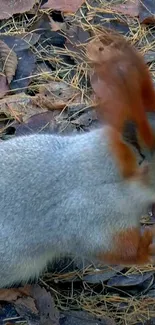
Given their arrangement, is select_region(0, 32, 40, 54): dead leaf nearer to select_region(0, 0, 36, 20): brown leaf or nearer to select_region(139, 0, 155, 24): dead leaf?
select_region(0, 0, 36, 20): brown leaf

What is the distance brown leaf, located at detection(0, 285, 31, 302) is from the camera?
3.49m

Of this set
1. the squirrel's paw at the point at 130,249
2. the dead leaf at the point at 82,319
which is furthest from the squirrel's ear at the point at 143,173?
the dead leaf at the point at 82,319

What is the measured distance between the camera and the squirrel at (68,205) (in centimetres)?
322

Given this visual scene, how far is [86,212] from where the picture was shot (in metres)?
3.26

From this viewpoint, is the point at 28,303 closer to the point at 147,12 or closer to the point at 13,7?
the point at 13,7

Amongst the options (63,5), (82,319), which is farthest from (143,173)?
(63,5)

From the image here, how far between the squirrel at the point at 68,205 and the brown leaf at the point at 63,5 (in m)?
1.60

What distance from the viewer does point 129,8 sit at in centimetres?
488

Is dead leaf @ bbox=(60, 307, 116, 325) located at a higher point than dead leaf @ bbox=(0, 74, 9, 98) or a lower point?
lower

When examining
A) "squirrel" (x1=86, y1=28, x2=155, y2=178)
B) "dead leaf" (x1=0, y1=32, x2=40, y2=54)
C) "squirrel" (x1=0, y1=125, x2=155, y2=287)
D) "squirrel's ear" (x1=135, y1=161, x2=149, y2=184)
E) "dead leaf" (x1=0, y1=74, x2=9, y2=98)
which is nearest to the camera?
"squirrel" (x1=86, y1=28, x2=155, y2=178)

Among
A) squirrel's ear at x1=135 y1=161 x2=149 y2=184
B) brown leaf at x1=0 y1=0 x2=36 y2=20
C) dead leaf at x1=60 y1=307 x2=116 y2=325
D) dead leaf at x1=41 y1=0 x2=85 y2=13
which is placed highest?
brown leaf at x1=0 y1=0 x2=36 y2=20

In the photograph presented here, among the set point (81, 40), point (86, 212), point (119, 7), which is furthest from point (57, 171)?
point (119, 7)

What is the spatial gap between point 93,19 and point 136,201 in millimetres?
1886

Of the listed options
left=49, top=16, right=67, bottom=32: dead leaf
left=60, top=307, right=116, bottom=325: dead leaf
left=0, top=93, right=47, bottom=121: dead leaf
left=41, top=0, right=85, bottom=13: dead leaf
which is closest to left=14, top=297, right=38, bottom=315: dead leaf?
left=60, top=307, right=116, bottom=325: dead leaf
